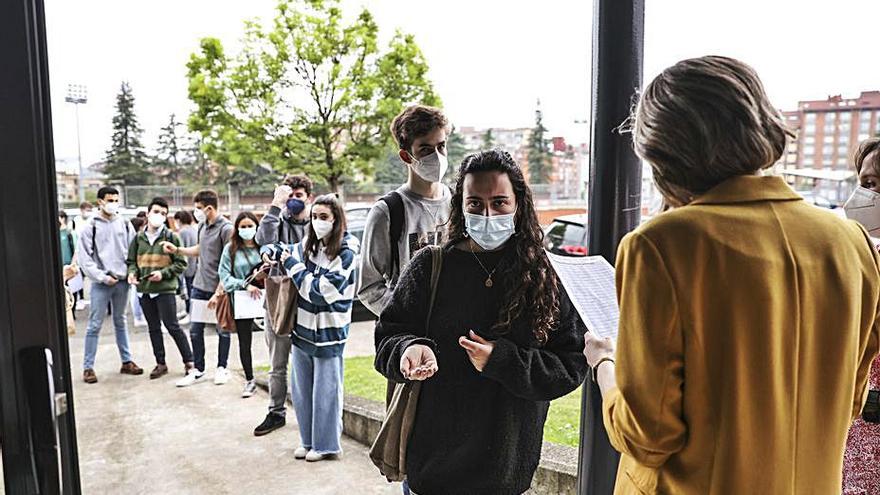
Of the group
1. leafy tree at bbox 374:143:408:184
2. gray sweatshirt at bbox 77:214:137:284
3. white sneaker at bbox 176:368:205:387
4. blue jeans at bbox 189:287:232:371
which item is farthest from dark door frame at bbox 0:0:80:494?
gray sweatshirt at bbox 77:214:137:284

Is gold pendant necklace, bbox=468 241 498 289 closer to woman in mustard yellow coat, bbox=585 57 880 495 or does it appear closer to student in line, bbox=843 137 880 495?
woman in mustard yellow coat, bbox=585 57 880 495

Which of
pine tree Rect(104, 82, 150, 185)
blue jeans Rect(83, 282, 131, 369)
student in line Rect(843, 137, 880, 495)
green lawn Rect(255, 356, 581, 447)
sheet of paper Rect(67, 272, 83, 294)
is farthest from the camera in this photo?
sheet of paper Rect(67, 272, 83, 294)

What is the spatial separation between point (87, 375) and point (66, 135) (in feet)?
11.3

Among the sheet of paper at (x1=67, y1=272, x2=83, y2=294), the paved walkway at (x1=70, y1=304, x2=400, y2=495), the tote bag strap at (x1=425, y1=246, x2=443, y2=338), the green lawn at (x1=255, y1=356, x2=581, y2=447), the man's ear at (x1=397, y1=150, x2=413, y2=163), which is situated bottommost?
the paved walkway at (x1=70, y1=304, x2=400, y2=495)

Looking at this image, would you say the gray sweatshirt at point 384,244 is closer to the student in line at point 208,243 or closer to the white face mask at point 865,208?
the white face mask at point 865,208

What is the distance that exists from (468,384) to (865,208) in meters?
0.98

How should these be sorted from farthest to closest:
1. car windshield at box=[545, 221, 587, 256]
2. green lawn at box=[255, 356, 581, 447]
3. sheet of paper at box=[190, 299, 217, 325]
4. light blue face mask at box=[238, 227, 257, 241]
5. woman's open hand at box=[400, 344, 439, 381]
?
car windshield at box=[545, 221, 587, 256] → sheet of paper at box=[190, 299, 217, 325] → light blue face mask at box=[238, 227, 257, 241] → green lawn at box=[255, 356, 581, 447] → woman's open hand at box=[400, 344, 439, 381]

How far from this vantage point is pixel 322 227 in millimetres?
2732

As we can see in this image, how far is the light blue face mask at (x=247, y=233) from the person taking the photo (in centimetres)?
356

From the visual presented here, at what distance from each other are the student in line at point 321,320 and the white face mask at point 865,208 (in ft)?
6.15

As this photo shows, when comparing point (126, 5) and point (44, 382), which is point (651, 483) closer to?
point (44, 382)

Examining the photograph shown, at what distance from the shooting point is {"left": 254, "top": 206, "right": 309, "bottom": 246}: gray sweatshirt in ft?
10.5

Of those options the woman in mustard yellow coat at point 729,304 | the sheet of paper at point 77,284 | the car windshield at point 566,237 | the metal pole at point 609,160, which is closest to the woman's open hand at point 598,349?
the woman in mustard yellow coat at point 729,304

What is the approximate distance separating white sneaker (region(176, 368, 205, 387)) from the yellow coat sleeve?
3.73 meters
